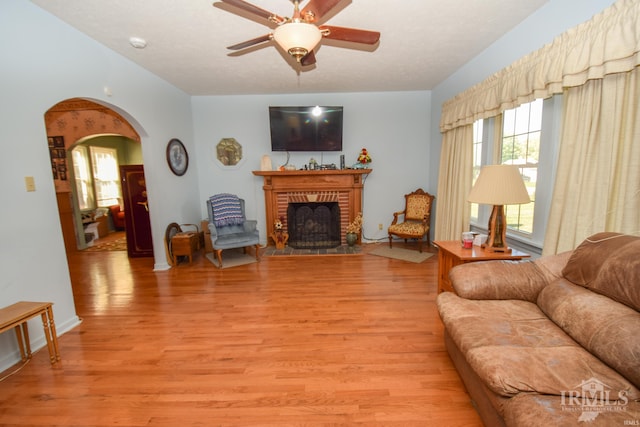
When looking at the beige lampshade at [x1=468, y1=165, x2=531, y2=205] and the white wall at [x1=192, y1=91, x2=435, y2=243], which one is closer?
the beige lampshade at [x1=468, y1=165, x2=531, y2=205]

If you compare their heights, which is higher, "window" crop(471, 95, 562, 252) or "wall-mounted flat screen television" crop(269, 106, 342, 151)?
"wall-mounted flat screen television" crop(269, 106, 342, 151)

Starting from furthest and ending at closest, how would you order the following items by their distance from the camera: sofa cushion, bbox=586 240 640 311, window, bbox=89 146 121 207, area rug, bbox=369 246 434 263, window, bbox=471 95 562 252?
window, bbox=89 146 121 207 < area rug, bbox=369 246 434 263 < window, bbox=471 95 562 252 < sofa cushion, bbox=586 240 640 311

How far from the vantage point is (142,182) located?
4309 millimetres

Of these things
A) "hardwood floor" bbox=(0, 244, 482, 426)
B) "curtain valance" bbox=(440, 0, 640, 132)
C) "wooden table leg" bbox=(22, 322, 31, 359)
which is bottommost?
"hardwood floor" bbox=(0, 244, 482, 426)

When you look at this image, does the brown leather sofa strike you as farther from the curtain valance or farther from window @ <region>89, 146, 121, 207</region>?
window @ <region>89, 146, 121, 207</region>

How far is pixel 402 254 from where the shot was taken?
4.25 m

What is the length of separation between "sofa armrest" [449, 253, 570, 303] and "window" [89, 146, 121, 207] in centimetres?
800

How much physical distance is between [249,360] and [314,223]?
327 centimetres

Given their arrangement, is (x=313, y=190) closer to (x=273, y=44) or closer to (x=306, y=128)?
(x=306, y=128)

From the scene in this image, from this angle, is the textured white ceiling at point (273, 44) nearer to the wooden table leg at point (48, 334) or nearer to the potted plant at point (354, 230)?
the potted plant at point (354, 230)

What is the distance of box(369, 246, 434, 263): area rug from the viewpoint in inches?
158

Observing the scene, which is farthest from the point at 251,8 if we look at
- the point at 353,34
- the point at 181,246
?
the point at 181,246

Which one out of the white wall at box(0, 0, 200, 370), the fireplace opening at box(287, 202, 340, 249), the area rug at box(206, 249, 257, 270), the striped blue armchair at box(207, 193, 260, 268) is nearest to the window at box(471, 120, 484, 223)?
the fireplace opening at box(287, 202, 340, 249)

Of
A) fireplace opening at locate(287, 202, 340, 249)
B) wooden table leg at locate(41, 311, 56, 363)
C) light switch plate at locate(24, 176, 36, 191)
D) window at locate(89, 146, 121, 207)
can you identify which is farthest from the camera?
window at locate(89, 146, 121, 207)
